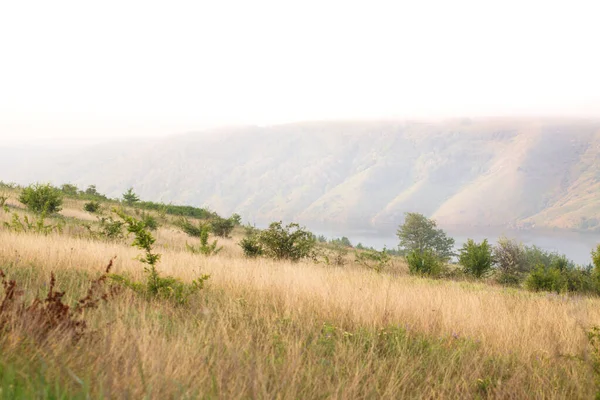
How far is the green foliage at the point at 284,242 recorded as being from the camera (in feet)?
52.0

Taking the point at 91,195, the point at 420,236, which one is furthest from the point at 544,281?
the point at 420,236

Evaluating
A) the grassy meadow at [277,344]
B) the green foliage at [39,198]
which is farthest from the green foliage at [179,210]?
the grassy meadow at [277,344]

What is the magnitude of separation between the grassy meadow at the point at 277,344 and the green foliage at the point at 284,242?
304 inches

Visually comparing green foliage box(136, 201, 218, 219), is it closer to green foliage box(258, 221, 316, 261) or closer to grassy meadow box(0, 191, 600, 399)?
green foliage box(258, 221, 316, 261)

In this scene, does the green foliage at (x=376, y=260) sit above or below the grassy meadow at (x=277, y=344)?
below

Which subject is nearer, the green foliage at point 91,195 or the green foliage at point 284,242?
the green foliage at point 284,242

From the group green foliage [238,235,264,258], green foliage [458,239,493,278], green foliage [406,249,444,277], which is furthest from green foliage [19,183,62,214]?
green foliage [458,239,493,278]

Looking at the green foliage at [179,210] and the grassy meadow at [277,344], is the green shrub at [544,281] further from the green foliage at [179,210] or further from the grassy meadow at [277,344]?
the green foliage at [179,210]

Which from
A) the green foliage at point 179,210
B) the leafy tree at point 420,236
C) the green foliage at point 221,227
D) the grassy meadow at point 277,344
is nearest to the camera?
the grassy meadow at point 277,344

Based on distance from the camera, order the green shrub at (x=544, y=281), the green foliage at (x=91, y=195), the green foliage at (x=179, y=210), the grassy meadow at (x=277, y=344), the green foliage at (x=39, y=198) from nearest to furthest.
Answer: the grassy meadow at (x=277, y=344) → the green shrub at (x=544, y=281) → the green foliage at (x=39, y=198) → the green foliage at (x=91, y=195) → the green foliage at (x=179, y=210)

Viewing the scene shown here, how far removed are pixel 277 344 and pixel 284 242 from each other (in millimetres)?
12102

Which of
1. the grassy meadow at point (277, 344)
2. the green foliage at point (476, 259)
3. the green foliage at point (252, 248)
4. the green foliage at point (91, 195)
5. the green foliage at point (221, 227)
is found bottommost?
the green foliage at point (476, 259)

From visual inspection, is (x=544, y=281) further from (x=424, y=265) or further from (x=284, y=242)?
(x=284, y=242)

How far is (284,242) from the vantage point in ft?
52.3
